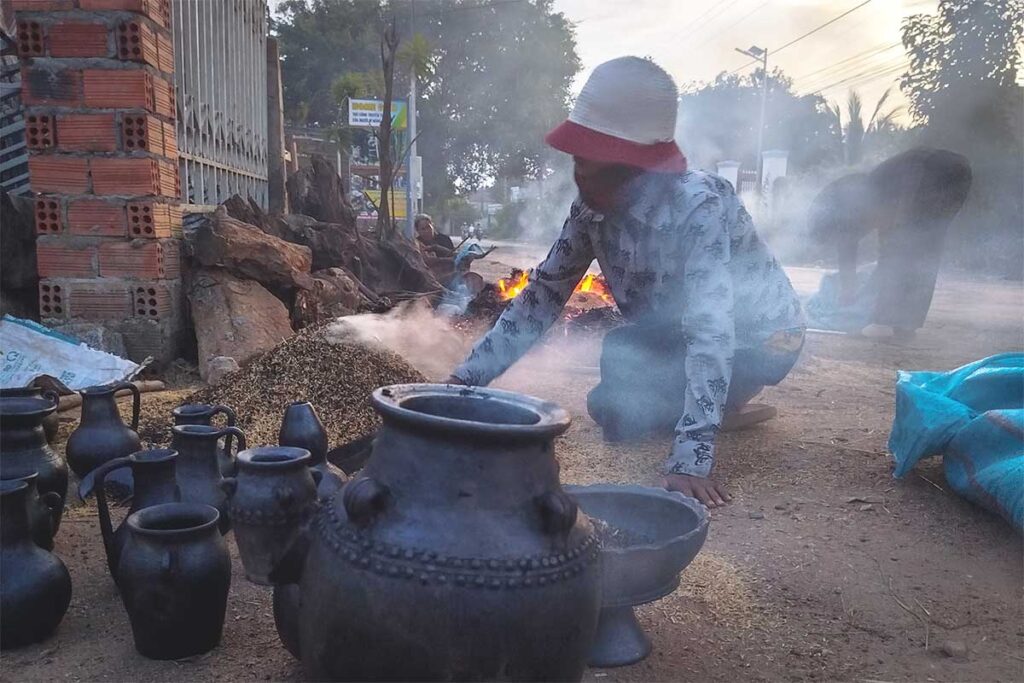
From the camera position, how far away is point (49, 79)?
16.6 ft

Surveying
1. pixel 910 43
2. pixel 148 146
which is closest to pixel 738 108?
pixel 910 43

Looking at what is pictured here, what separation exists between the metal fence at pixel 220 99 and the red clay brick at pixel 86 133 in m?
1.16

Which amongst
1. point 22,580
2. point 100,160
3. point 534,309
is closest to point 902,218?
point 534,309

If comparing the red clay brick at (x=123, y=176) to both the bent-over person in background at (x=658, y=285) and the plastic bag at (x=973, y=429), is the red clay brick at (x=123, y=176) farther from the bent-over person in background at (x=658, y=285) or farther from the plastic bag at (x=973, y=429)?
the plastic bag at (x=973, y=429)

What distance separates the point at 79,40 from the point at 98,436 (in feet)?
11.1

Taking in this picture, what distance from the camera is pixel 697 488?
2.72 m

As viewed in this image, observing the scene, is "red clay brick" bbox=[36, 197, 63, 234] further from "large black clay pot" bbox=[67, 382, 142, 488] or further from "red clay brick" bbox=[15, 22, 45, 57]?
"large black clay pot" bbox=[67, 382, 142, 488]

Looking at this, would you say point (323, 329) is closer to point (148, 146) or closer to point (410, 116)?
point (148, 146)

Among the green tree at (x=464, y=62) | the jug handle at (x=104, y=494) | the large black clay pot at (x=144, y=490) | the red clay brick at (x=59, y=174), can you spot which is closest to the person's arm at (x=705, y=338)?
the large black clay pot at (x=144, y=490)

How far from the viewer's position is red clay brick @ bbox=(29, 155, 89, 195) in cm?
515

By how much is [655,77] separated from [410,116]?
13.9m

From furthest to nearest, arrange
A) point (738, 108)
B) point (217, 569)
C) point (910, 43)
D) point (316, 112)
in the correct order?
point (738, 108)
point (316, 112)
point (910, 43)
point (217, 569)

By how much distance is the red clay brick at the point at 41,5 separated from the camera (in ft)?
16.3

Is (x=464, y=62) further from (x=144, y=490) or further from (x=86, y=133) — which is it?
(x=144, y=490)
